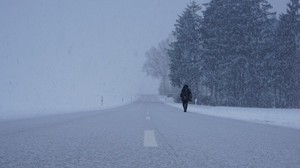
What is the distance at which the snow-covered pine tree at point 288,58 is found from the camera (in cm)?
4416

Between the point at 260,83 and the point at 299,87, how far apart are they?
5.33 metres

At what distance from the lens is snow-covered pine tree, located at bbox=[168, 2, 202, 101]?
50.3 metres

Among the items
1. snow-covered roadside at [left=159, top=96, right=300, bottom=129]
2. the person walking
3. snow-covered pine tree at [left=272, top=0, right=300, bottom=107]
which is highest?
snow-covered pine tree at [left=272, top=0, right=300, bottom=107]

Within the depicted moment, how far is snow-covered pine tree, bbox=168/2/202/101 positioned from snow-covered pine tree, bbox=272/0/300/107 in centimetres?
983

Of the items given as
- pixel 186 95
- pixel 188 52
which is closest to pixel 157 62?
pixel 188 52

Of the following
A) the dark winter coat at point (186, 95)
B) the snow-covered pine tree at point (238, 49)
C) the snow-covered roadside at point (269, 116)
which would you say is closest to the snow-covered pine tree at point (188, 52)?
the snow-covered pine tree at point (238, 49)

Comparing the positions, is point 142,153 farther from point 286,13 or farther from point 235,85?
point 286,13

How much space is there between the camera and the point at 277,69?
147 feet

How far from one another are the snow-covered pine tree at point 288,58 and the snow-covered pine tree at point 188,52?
32.2 feet

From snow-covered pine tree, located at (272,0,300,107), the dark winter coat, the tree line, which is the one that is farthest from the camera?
Answer: snow-covered pine tree, located at (272,0,300,107)

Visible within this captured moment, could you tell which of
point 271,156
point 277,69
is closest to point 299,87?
point 277,69

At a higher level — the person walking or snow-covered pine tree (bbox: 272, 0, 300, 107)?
snow-covered pine tree (bbox: 272, 0, 300, 107)

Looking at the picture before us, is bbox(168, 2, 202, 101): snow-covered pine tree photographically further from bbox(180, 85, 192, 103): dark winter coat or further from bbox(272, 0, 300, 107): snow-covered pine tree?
bbox(180, 85, 192, 103): dark winter coat

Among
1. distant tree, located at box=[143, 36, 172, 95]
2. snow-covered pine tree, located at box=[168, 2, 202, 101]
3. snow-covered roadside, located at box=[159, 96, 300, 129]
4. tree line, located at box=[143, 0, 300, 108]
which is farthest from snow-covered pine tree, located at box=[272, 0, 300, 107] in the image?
distant tree, located at box=[143, 36, 172, 95]
